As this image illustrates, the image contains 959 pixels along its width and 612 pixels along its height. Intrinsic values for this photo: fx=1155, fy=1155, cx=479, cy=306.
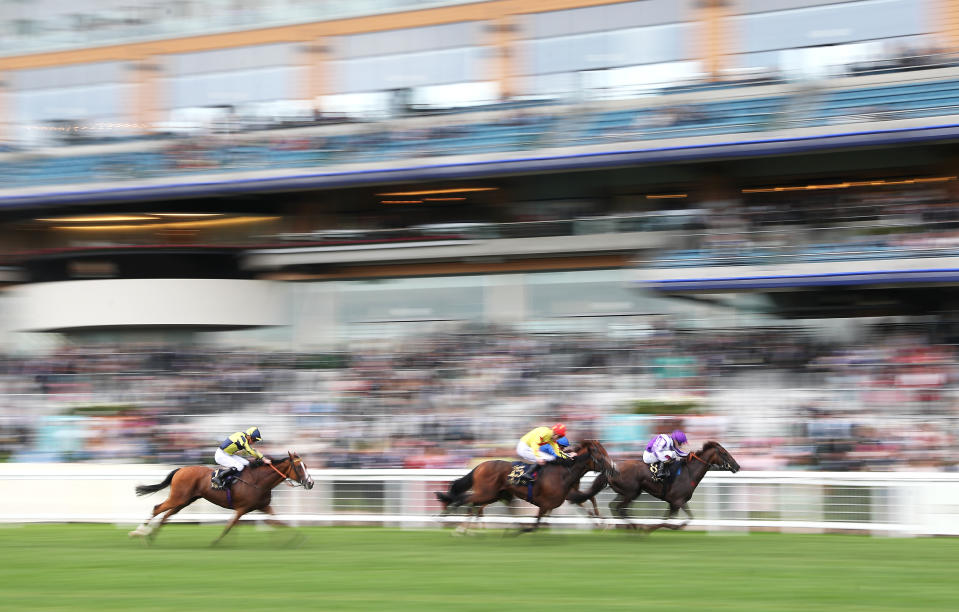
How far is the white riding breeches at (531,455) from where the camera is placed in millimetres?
10830

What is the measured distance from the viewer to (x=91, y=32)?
2261 cm

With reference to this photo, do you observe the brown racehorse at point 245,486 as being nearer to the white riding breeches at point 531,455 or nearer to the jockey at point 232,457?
the jockey at point 232,457

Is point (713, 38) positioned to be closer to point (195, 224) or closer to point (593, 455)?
point (195, 224)

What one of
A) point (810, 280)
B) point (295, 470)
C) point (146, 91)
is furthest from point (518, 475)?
point (146, 91)

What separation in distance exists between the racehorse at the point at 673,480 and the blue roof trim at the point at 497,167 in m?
6.31

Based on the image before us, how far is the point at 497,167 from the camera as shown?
703 inches

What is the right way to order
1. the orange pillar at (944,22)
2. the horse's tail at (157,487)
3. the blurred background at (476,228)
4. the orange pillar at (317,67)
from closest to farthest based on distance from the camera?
the horse's tail at (157,487)
the blurred background at (476,228)
the orange pillar at (944,22)
the orange pillar at (317,67)

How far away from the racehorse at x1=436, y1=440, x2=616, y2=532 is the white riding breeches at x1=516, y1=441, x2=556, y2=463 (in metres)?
0.07

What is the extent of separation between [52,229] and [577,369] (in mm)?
11551

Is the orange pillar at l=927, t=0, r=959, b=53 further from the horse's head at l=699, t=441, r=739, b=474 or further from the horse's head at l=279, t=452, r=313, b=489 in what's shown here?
the horse's head at l=279, t=452, r=313, b=489

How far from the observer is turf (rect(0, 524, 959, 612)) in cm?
705

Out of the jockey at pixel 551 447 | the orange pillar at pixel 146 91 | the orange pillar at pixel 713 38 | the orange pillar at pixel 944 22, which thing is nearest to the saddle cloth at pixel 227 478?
the jockey at pixel 551 447

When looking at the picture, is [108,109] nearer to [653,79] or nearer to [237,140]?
[237,140]

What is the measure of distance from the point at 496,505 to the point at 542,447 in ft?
6.81
